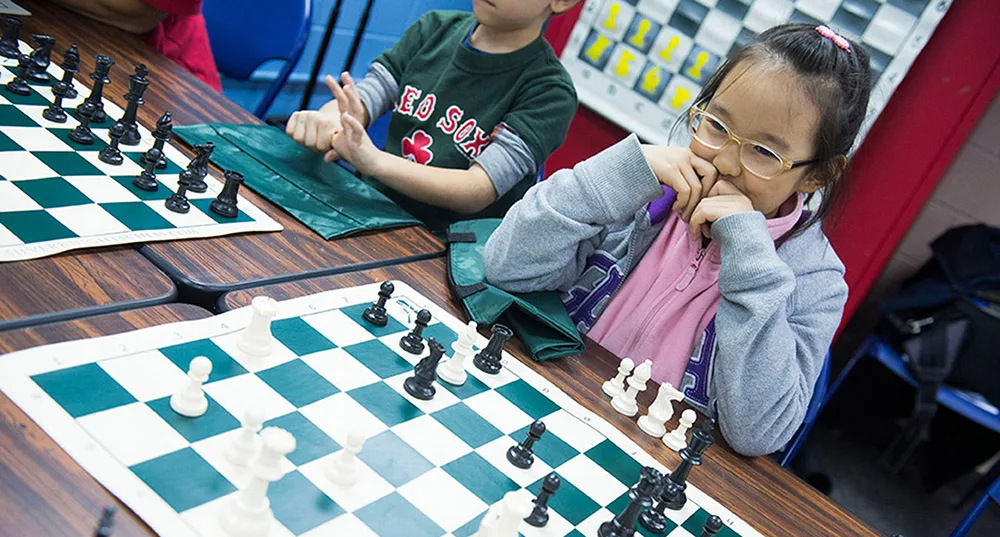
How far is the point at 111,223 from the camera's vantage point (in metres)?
1.08

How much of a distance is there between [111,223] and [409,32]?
115cm

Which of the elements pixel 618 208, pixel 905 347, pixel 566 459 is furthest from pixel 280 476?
pixel 905 347

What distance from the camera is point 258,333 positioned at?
92cm

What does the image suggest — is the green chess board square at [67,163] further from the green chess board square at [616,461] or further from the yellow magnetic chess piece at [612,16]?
the yellow magnetic chess piece at [612,16]

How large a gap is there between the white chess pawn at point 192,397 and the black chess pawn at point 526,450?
0.35m

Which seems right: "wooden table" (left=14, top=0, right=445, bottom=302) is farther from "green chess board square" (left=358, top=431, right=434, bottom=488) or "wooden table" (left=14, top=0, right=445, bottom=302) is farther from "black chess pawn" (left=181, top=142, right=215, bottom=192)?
"green chess board square" (left=358, top=431, right=434, bottom=488)

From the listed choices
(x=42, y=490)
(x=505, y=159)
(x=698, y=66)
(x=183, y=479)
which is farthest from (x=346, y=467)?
(x=698, y=66)

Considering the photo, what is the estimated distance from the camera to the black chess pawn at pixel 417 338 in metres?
1.06

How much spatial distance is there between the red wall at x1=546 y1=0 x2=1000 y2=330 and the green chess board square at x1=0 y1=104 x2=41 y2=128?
2.71 m

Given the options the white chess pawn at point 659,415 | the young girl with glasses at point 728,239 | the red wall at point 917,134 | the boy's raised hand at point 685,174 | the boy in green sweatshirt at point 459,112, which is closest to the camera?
the white chess pawn at point 659,415

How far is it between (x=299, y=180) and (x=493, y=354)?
61 centimetres

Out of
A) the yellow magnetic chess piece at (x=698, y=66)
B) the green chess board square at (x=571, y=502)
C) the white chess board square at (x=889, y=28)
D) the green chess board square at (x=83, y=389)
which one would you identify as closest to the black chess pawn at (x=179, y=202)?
the green chess board square at (x=83, y=389)

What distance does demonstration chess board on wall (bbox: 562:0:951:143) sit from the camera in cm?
309

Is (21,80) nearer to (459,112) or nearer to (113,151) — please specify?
(113,151)
